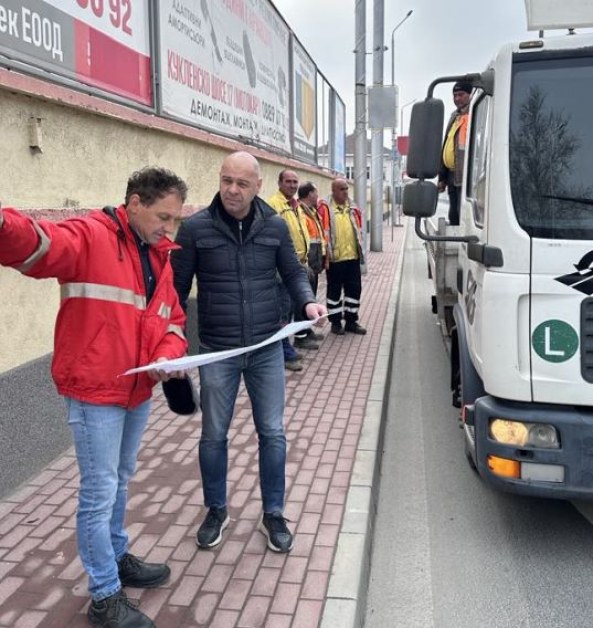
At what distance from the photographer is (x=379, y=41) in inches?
712

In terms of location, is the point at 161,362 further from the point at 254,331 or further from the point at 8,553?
the point at 8,553

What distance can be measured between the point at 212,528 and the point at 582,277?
6.97 ft

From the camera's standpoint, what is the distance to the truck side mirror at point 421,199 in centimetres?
363

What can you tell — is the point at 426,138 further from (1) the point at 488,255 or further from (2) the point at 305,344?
(2) the point at 305,344

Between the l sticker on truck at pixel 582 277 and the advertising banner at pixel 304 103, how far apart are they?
10820 millimetres

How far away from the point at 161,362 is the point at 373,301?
891cm

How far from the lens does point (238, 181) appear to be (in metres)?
3.11

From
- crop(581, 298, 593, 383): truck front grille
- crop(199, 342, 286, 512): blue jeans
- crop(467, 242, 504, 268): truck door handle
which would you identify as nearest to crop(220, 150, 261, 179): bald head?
crop(199, 342, 286, 512): blue jeans

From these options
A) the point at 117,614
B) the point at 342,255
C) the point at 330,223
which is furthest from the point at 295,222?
the point at 117,614

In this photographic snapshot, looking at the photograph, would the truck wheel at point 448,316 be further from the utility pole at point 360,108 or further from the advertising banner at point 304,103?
the utility pole at point 360,108

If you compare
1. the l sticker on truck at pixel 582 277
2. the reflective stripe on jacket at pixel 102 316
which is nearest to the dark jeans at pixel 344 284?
the l sticker on truck at pixel 582 277

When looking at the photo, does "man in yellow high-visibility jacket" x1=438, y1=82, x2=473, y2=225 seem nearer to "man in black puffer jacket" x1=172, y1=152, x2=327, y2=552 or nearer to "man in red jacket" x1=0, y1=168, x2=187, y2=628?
"man in black puffer jacket" x1=172, y1=152, x2=327, y2=552

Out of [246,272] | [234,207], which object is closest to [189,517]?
[246,272]

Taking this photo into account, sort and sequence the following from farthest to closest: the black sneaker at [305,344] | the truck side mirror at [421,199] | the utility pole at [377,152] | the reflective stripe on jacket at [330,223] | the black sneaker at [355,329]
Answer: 1. the utility pole at [377,152]
2. the black sneaker at [355,329]
3. the reflective stripe on jacket at [330,223]
4. the black sneaker at [305,344]
5. the truck side mirror at [421,199]
